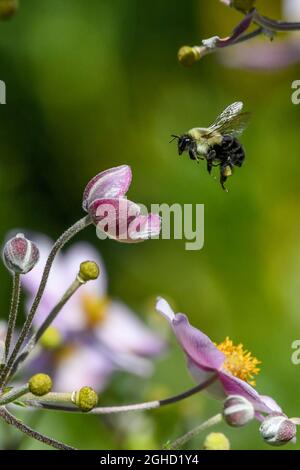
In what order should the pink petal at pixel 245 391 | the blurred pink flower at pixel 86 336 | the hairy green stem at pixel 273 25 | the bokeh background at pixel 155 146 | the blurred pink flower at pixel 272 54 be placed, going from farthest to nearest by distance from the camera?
1. the bokeh background at pixel 155 146
2. the blurred pink flower at pixel 272 54
3. the blurred pink flower at pixel 86 336
4. the pink petal at pixel 245 391
5. the hairy green stem at pixel 273 25

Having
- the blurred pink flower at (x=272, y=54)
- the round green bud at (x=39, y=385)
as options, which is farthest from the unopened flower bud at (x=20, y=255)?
the blurred pink flower at (x=272, y=54)

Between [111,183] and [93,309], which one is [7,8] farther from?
[93,309]

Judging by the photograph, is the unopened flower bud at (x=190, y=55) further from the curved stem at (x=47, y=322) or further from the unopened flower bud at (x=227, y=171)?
the unopened flower bud at (x=227, y=171)

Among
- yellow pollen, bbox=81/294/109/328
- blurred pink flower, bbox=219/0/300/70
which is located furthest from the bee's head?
yellow pollen, bbox=81/294/109/328

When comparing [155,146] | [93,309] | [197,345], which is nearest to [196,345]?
[197,345]

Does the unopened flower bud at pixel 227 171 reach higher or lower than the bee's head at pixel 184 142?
lower

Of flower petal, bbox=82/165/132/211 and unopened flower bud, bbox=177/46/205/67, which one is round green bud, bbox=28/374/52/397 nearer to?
flower petal, bbox=82/165/132/211
